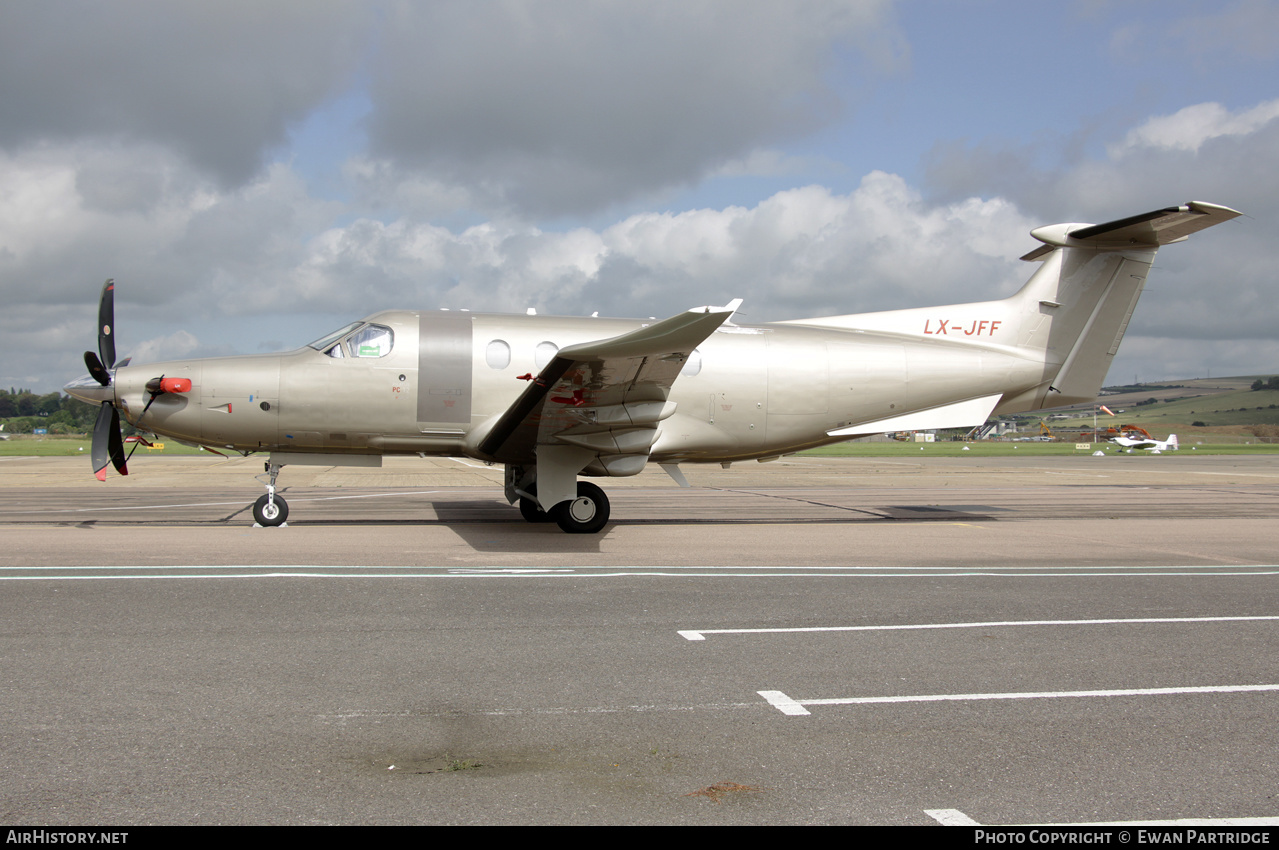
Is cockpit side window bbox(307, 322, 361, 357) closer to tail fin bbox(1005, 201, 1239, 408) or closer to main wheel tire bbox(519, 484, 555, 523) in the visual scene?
main wheel tire bbox(519, 484, 555, 523)

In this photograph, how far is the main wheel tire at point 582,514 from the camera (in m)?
12.9

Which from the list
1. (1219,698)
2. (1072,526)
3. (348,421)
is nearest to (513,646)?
(1219,698)

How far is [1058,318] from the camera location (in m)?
15.5

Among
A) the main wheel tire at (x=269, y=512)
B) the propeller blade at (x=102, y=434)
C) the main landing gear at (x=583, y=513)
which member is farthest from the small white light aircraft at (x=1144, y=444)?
the propeller blade at (x=102, y=434)

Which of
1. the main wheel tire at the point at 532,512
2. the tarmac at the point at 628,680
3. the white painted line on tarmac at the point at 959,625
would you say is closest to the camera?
the tarmac at the point at 628,680

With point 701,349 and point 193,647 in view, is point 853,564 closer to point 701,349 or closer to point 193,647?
point 701,349

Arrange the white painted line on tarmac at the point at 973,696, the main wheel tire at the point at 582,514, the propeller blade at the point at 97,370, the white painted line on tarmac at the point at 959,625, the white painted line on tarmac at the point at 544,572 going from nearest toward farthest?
the white painted line on tarmac at the point at 973,696, the white painted line on tarmac at the point at 959,625, the white painted line on tarmac at the point at 544,572, the propeller blade at the point at 97,370, the main wheel tire at the point at 582,514

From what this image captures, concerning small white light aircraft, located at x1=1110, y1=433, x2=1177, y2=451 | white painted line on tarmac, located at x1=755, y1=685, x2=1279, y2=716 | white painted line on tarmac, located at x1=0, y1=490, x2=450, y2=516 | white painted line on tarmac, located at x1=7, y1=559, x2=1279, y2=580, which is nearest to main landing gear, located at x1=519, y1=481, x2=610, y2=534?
white painted line on tarmac, located at x1=7, y1=559, x2=1279, y2=580

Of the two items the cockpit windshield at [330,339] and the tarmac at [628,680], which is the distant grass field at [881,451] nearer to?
the cockpit windshield at [330,339]

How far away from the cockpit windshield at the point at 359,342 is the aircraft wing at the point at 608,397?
2.25 meters

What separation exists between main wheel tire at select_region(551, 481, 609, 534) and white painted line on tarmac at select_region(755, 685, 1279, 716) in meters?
7.99

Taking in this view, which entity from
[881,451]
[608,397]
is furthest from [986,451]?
[608,397]
